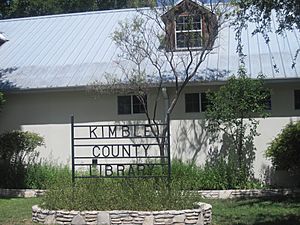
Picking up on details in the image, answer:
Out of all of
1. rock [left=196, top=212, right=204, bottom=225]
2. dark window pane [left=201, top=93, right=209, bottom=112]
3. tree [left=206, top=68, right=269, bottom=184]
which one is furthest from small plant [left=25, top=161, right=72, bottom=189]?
rock [left=196, top=212, right=204, bottom=225]

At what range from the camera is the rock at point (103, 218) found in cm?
1164

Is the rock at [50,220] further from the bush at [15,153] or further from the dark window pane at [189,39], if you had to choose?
the dark window pane at [189,39]

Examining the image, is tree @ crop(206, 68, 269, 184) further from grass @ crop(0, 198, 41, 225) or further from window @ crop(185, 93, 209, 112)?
grass @ crop(0, 198, 41, 225)

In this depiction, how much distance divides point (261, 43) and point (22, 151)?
31.4ft

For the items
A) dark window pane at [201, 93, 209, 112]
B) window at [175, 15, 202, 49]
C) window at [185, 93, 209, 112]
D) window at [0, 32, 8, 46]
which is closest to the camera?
window at [175, 15, 202, 49]

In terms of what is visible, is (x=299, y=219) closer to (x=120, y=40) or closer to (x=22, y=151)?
(x=120, y=40)

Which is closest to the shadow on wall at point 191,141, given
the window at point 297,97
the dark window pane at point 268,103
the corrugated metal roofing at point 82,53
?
the corrugated metal roofing at point 82,53

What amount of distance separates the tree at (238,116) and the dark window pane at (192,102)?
0.96 m

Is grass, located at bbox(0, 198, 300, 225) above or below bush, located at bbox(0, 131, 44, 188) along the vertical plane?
below

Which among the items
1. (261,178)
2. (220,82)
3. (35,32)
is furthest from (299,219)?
(35,32)

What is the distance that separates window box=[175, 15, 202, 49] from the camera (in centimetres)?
1812

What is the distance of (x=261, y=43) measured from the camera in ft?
65.1

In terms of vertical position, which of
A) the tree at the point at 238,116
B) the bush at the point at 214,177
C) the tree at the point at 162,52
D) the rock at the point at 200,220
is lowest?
the rock at the point at 200,220

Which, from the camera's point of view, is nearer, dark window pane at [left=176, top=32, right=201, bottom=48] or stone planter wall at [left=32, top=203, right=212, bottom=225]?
stone planter wall at [left=32, top=203, right=212, bottom=225]
